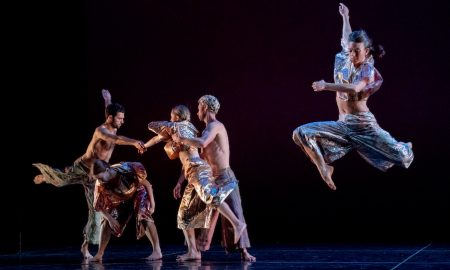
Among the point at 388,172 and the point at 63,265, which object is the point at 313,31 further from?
the point at 63,265

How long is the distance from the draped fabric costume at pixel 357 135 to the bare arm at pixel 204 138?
63cm

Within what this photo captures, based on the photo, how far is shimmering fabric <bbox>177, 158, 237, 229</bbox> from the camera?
5.69 m

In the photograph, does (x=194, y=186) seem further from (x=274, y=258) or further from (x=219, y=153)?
(x=274, y=258)

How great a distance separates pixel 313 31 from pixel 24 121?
3.23 m

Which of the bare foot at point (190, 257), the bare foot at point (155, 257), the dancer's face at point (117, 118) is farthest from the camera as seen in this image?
the dancer's face at point (117, 118)

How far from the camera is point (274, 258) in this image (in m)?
6.03

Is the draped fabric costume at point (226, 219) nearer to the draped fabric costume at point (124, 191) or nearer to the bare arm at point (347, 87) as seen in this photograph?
the draped fabric costume at point (124, 191)

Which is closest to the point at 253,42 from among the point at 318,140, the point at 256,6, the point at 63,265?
the point at 256,6

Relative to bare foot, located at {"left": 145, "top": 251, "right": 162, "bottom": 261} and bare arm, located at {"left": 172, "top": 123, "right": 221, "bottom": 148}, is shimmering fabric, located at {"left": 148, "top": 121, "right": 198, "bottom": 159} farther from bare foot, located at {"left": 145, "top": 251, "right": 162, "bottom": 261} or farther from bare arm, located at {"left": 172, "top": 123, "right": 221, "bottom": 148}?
bare foot, located at {"left": 145, "top": 251, "right": 162, "bottom": 261}

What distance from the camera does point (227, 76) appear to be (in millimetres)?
7992

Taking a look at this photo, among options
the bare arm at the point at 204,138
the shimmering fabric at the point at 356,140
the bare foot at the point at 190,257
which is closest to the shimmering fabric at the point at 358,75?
the shimmering fabric at the point at 356,140

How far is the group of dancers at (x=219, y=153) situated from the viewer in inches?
216

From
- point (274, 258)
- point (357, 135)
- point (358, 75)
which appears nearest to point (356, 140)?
point (357, 135)

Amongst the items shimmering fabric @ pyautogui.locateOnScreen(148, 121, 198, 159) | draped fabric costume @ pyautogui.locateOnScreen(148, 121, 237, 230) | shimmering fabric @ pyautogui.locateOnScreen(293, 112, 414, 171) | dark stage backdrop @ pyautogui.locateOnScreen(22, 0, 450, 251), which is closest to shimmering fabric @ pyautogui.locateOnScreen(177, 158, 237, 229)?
draped fabric costume @ pyautogui.locateOnScreen(148, 121, 237, 230)
